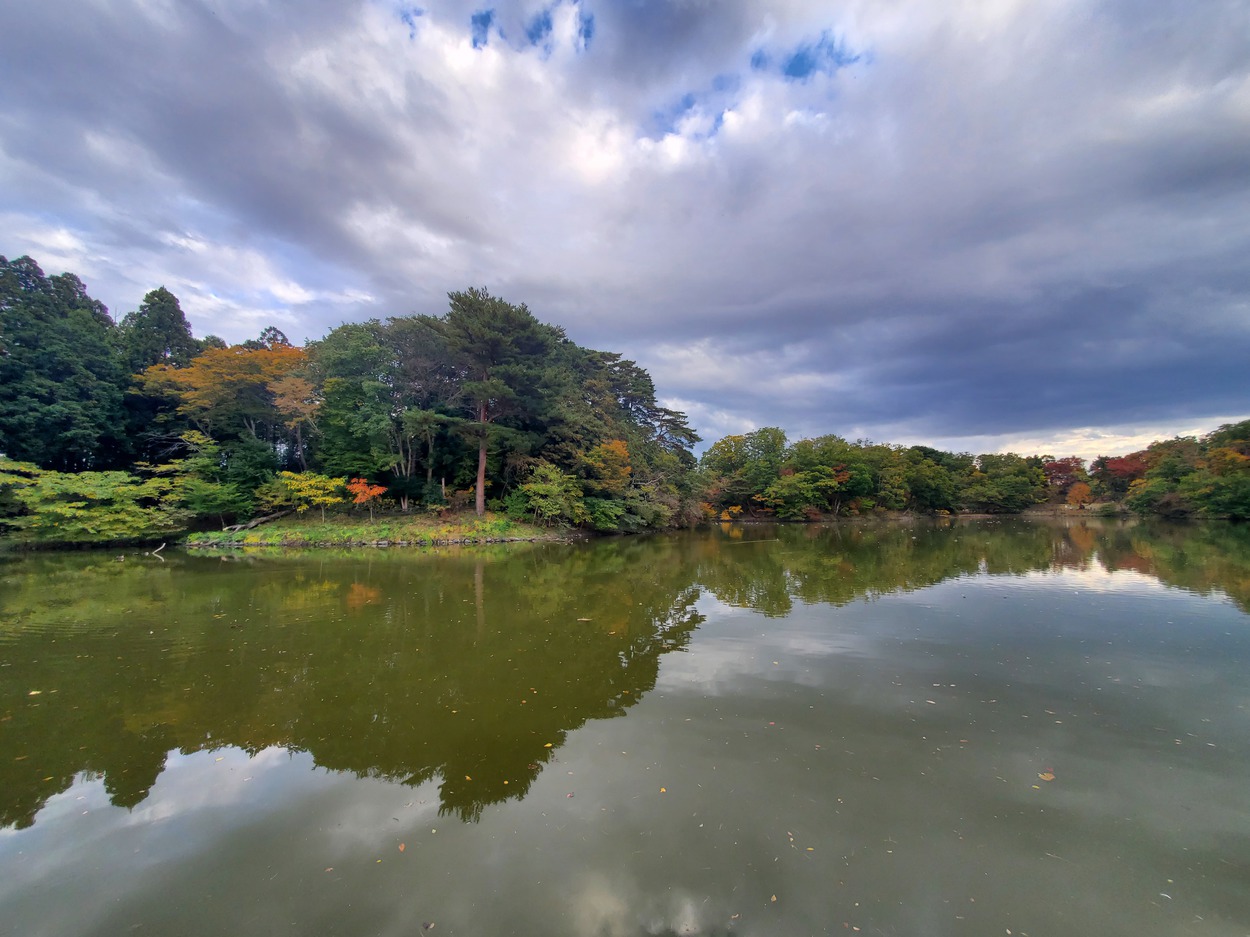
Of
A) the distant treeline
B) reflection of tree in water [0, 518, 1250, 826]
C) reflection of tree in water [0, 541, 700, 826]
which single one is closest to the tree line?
reflection of tree in water [0, 518, 1250, 826]

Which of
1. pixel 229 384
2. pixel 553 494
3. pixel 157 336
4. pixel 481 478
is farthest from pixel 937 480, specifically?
pixel 157 336

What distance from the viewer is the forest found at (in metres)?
18.4

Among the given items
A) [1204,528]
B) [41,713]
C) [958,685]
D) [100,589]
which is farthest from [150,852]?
[1204,528]

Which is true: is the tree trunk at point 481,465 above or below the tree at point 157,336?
below

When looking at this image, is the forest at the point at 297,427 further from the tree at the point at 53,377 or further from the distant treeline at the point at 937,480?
the distant treeline at the point at 937,480

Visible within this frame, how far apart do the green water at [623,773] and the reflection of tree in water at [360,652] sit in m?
0.05

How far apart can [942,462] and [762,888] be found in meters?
58.7

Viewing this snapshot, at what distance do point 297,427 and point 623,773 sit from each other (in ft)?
78.4

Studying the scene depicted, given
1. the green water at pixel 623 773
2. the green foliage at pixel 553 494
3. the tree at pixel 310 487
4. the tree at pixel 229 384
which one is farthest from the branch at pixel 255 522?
the green water at pixel 623 773

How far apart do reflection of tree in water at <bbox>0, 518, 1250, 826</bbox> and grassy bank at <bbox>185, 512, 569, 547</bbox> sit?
11.9 feet

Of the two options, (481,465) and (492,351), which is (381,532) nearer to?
(481,465)

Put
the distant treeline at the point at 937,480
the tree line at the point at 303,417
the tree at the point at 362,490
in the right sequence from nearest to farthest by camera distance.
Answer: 1. the tree line at the point at 303,417
2. the tree at the point at 362,490
3. the distant treeline at the point at 937,480

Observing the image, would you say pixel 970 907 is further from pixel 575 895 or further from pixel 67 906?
pixel 67 906

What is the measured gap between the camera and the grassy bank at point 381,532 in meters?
18.2
